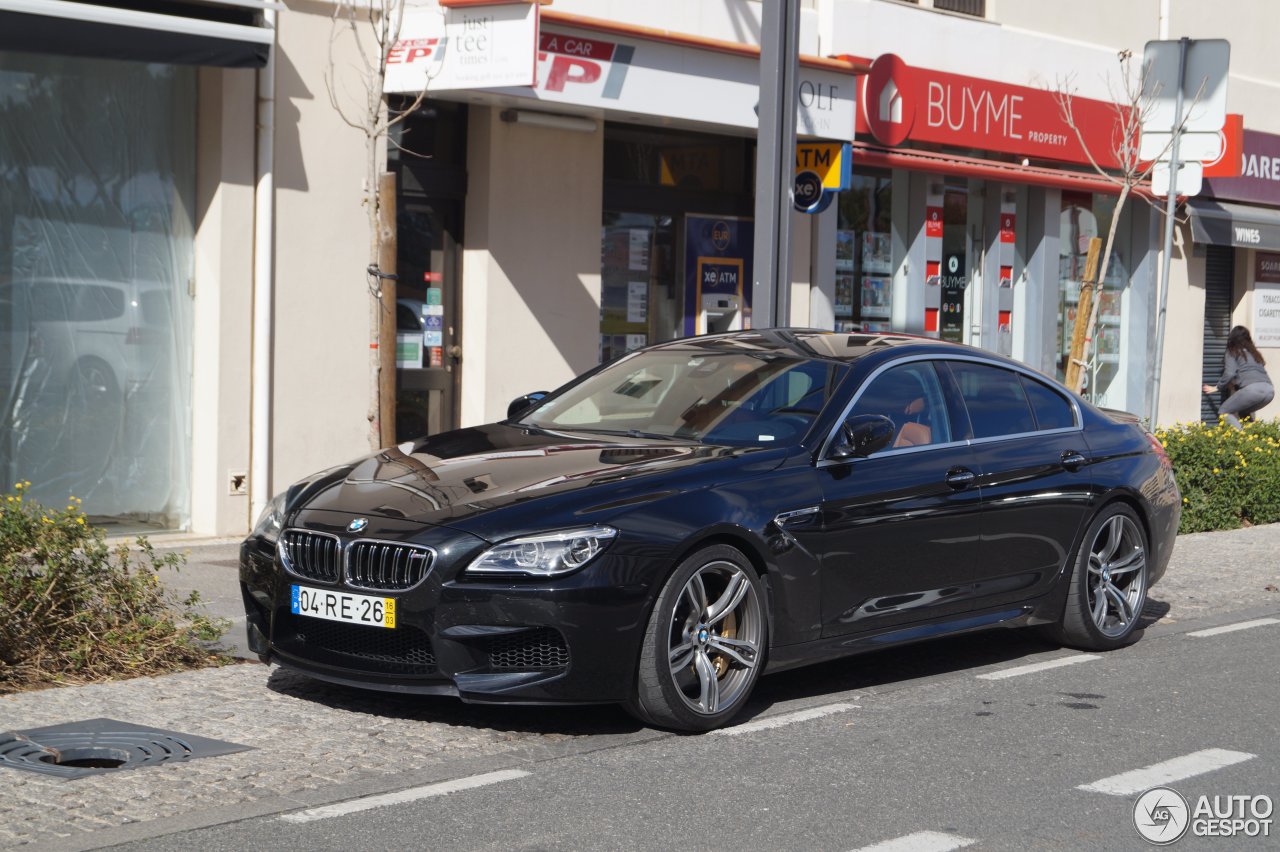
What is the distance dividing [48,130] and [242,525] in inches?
116

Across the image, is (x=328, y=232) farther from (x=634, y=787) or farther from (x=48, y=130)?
(x=634, y=787)

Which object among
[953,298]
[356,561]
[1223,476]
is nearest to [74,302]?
[356,561]

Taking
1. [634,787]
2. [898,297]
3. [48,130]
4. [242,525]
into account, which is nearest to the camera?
[634,787]

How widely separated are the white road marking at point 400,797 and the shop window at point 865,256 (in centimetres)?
1175

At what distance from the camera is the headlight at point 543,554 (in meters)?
6.02

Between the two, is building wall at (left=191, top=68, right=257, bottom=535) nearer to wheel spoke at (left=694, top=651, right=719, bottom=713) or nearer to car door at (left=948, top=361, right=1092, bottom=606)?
car door at (left=948, top=361, right=1092, bottom=606)

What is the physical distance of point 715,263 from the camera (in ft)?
52.3

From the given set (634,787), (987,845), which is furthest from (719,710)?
(987,845)

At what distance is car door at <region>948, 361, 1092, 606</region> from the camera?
7.70 metres

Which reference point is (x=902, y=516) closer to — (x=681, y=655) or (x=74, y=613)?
(x=681, y=655)

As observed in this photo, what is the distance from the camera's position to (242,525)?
12016 mm

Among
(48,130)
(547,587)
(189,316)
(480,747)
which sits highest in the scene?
(48,130)

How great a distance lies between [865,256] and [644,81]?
484cm

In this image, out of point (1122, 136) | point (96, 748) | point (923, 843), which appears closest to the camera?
point (923, 843)
